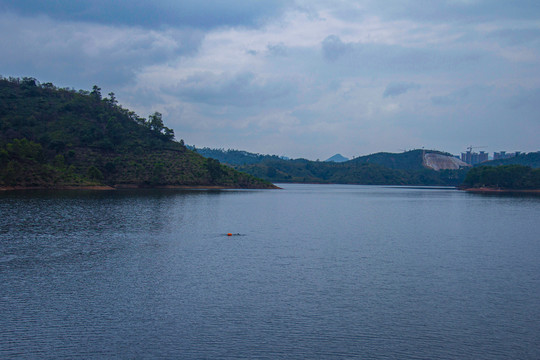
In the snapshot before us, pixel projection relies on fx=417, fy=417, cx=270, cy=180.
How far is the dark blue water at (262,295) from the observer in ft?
53.8

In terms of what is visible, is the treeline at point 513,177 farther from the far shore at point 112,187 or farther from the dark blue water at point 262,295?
the dark blue water at point 262,295

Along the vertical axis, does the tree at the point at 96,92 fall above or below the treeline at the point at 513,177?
above

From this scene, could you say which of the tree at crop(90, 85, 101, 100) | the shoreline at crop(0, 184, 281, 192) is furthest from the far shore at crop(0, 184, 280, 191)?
the tree at crop(90, 85, 101, 100)

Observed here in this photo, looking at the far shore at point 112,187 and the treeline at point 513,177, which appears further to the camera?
the treeline at point 513,177

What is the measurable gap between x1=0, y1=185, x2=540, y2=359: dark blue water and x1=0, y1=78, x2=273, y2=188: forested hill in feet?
251

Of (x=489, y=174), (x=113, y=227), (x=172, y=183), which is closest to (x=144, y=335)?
(x=113, y=227)

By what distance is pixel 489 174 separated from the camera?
184m

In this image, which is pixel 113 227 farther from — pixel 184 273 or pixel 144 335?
pixel 144 335

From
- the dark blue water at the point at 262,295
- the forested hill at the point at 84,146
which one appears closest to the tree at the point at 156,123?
the forested hill at the point at 84,146

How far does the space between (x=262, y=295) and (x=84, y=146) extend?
131m

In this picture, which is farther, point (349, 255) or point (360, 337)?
point (349, 255)

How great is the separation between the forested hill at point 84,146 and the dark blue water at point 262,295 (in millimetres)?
76568

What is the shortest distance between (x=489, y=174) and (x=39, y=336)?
199m

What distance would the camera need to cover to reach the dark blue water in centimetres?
1641
